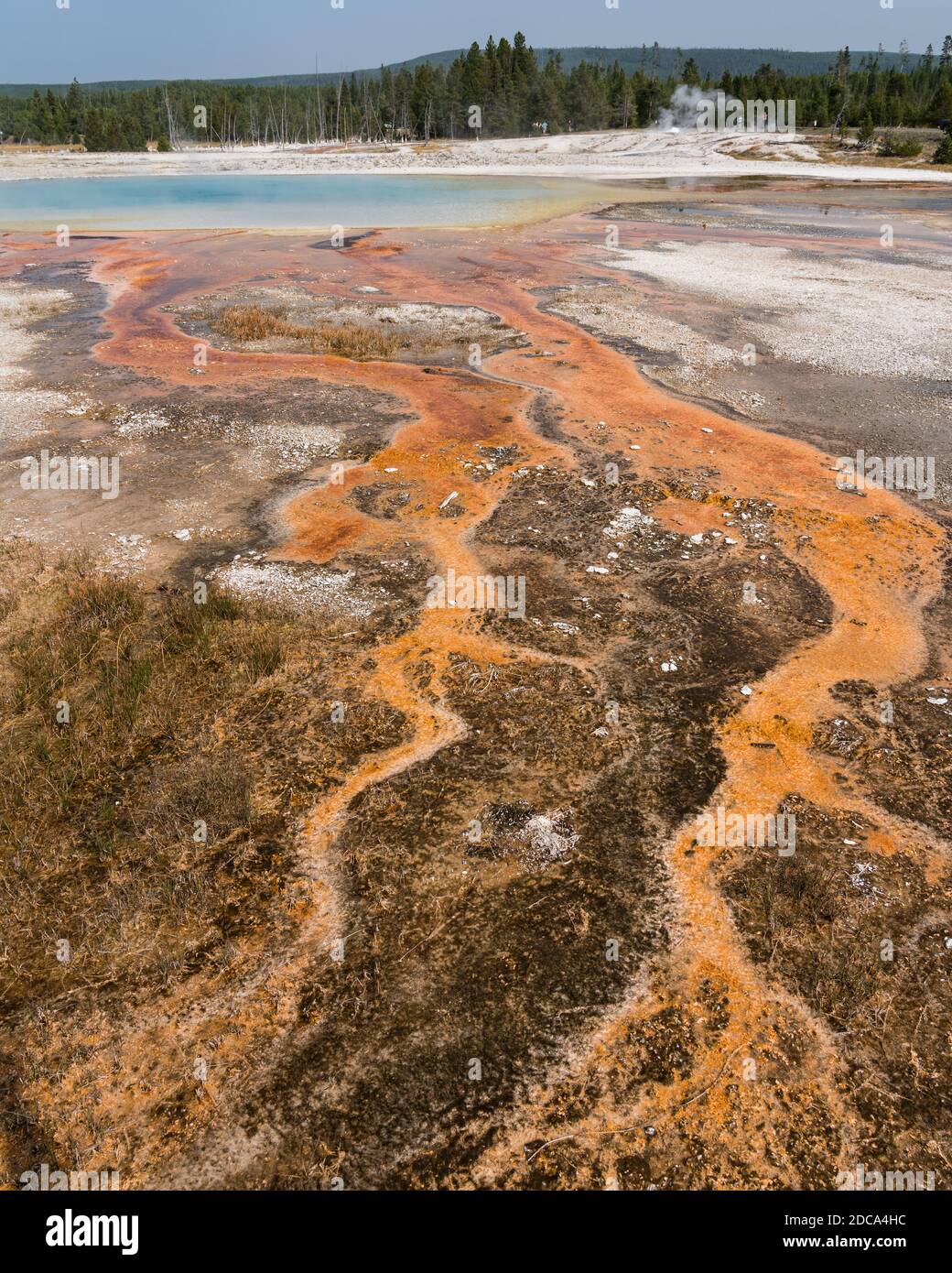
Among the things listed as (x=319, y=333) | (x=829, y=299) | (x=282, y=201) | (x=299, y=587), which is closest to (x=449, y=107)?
(x=282, y=201)

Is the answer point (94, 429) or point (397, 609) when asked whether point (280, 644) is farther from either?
point (94, 429)

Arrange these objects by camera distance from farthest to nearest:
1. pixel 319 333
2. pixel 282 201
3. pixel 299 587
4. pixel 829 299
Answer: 1. pixel 282 201
2. pixel 829 299
3. pixel 319 333
4. pixel 299 587

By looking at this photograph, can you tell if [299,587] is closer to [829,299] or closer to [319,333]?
[319,333]

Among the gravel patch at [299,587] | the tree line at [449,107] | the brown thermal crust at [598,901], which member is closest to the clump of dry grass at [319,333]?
the brown thermal crust at [598,901]

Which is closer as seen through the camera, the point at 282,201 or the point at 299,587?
the point at 299,587

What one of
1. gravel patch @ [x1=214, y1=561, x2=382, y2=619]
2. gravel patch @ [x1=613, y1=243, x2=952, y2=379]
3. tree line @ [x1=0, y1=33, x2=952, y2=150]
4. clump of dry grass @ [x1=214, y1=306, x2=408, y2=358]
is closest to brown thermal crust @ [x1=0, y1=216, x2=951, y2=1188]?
gravel patch @ [x1=214, y1=561, x2=382, y2=619]

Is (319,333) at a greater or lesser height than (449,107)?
lesser

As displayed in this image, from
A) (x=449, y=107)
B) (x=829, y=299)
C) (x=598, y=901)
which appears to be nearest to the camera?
(x=598, y=901)

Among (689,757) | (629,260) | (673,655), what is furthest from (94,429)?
(629,260)
